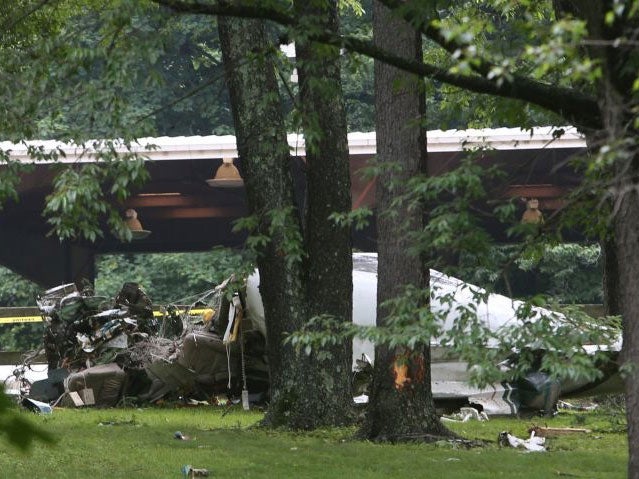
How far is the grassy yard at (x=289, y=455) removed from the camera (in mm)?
10227

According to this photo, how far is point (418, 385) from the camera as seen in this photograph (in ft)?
40.9

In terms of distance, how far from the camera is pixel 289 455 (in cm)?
1127

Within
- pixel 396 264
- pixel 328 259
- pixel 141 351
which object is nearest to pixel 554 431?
pixel 396 264

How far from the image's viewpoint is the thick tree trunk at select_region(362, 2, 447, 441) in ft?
40.1

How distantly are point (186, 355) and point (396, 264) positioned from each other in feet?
20.7

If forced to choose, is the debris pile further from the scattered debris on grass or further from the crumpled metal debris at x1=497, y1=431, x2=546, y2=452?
Result: the crumpled metal debris at x1=497, y1=431, x2=546, y2=452

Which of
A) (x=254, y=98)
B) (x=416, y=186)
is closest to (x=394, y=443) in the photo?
(x=254, y=98)

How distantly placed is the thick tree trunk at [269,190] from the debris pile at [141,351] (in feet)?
11.1

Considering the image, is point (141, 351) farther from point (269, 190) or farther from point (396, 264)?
point (396, 264)

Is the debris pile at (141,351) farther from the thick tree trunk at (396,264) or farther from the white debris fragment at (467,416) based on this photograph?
the thick tree trunk at (396,264)

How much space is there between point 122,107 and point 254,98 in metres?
3.10

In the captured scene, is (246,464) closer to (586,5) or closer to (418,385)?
(418,385)

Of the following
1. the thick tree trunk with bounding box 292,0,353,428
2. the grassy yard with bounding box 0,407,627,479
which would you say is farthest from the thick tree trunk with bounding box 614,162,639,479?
the thick tree trunk with bounding box 292,0,353,428

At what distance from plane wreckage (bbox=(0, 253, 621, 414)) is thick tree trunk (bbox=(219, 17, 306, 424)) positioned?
3447mm
